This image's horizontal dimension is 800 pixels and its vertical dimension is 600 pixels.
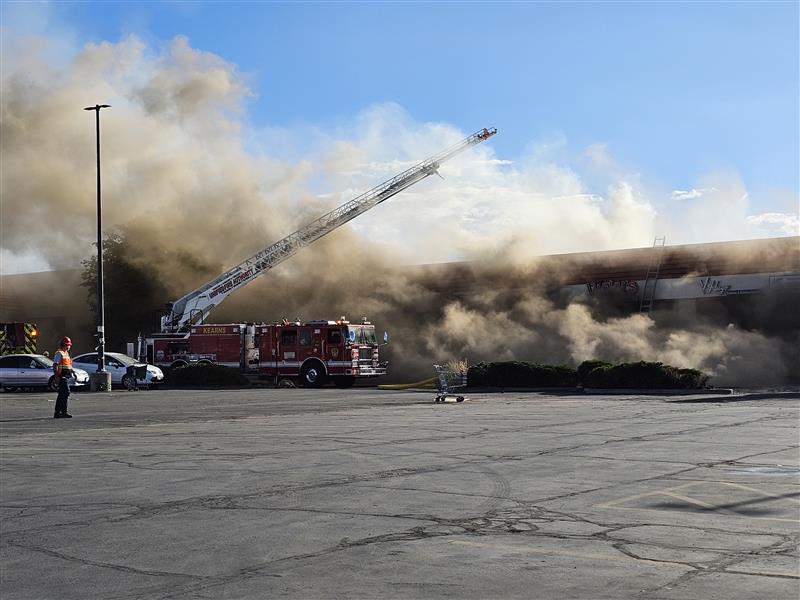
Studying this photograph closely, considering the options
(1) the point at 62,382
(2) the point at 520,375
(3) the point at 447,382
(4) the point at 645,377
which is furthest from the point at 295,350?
(1) the point at 62,382

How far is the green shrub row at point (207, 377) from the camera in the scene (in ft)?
128

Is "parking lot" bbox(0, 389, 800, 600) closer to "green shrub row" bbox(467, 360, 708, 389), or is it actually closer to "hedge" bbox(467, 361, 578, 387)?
"green shrub row" bbox(467, 360, 708, 389)

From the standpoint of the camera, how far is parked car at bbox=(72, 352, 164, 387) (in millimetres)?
38031

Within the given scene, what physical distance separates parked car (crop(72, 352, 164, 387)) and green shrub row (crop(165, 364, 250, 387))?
0.73m

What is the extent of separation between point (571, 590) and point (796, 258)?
3610cm

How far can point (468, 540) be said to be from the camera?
7598mm

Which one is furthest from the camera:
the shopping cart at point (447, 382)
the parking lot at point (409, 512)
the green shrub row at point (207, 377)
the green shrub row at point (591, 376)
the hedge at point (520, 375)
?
the green shrub row at point (207, 377)

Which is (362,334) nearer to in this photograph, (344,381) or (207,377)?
(344,381)

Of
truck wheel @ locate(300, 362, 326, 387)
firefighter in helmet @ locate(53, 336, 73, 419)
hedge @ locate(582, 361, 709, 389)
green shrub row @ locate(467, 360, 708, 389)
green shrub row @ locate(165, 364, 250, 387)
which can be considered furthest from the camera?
green shrub row @ locate(165, 364, 250, 387)

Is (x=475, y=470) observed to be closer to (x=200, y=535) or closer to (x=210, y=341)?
(x=200, y=535)

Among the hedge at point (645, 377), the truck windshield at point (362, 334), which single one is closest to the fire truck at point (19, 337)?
the truck windshield at point (362, 334)

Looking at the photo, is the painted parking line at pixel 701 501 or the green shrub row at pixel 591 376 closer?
the painted parking line at pixel 701 501

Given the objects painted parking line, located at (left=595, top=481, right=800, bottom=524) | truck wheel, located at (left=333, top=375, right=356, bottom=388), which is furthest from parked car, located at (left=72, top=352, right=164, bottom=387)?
painted parking line, located at (left=595, top=481, right=800, bottom=524)

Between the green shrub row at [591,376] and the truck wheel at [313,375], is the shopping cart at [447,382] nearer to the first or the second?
the green shrub row at [591,376]
